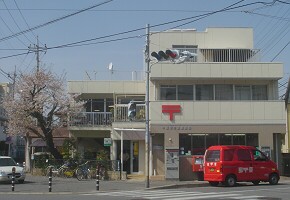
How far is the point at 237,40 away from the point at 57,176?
15941 millimetres

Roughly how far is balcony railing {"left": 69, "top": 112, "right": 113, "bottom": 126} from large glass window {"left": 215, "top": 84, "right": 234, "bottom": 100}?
8.39m

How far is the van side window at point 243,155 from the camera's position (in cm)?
2442

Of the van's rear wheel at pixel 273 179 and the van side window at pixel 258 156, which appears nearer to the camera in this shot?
the van side window at pixel 258 156

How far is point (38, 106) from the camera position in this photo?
1334 inches

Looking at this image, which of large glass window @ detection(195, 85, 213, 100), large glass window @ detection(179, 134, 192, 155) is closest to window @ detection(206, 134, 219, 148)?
large glass window @ detection(179, 134, 192, 155)

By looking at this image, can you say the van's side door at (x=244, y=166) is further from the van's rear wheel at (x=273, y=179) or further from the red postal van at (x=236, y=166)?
the van's rear wheel at (x=273, y=179)

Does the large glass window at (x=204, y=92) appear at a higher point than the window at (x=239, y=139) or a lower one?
higher

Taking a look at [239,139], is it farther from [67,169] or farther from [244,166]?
[67,169]

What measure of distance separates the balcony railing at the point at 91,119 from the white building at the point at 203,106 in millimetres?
786

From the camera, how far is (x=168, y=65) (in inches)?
1202

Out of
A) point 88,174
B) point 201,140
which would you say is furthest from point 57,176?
point 201,140

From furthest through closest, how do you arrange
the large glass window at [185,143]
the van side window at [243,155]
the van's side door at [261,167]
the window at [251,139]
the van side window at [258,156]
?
the window at [251,139], the large glass window at [185,143], the van side window at [258,156], the van's side door at [261,167], the van side window at [243,155]

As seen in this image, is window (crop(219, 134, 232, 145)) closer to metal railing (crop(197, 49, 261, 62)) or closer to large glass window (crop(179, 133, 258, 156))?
large glass window (crop(179, 133, 258, 156))

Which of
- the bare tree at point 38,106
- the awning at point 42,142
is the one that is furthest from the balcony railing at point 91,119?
the awning at point 42,142
